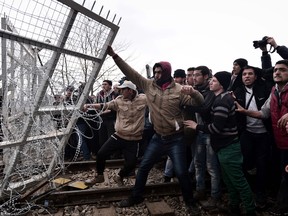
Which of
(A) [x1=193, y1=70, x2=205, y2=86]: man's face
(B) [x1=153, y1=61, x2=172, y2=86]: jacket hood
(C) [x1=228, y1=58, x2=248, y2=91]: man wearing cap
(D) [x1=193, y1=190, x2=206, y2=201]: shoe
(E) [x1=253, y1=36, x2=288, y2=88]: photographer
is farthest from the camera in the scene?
(A) [x1=193, y1=70, x2=205, y2=86]: man's face

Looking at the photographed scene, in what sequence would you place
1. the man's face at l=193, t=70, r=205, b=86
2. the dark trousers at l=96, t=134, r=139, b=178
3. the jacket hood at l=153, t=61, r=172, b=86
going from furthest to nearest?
the dark trousers at l=96, t=134, r=139, b=178, the man's face at l=193, t=70, r=205, b=86, the jacket hood at l=153, t=61, r=172, b=86

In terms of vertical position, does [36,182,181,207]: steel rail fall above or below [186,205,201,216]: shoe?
below

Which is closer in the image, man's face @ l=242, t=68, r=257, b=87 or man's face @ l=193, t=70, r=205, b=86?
man's face @ l=242, t=68, r=257, b=87

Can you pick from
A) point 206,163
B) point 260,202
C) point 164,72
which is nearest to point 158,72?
point 164,72

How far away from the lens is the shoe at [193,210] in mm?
3991

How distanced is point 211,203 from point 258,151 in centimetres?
106

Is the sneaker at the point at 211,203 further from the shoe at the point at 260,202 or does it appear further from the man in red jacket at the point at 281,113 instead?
the man in red jacket at the point at 281,113

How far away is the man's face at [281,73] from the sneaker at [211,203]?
1963mm

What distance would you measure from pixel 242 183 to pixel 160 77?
194 centimetres

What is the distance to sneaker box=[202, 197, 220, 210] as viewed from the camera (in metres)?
4.12

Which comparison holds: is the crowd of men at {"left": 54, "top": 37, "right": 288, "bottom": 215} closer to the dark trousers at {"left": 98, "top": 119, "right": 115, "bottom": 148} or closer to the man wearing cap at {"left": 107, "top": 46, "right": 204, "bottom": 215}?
the man wearing cap at {"left": 107, "top": 46, "right": 204, "bottom": 215}

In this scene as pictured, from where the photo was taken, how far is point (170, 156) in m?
4.28

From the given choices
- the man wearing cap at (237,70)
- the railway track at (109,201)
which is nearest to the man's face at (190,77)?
the man wearing cap at (237,70)

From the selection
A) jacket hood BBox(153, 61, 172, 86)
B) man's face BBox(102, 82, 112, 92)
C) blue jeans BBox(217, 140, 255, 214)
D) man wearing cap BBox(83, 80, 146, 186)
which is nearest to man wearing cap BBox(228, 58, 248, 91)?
jacket hood BBox(153, 61, 172, 86)
